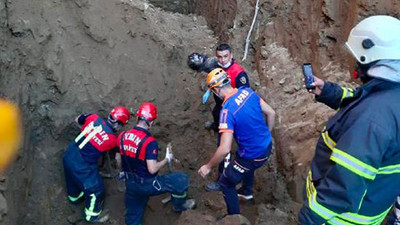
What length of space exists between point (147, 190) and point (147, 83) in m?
2.14

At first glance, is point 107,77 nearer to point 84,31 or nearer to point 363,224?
point 84,31

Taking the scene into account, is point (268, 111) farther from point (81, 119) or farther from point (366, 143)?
point (366, 143)

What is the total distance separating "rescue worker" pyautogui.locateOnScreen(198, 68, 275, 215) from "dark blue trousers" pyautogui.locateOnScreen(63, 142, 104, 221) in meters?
1.91

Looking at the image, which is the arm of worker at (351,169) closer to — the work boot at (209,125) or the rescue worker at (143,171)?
the rescue worker at (143,171)

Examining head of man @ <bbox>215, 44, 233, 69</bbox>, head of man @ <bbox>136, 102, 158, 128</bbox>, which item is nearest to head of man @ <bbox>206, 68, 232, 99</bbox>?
head of man @ <bbox>136, 102, 158, 128</bbox>

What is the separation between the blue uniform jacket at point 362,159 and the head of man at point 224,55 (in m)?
3.29

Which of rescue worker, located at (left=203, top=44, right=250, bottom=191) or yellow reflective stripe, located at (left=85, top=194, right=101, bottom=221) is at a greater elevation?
rescue worker, located at (left=203, top=44, right=250, bottom=191)

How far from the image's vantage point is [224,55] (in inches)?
259

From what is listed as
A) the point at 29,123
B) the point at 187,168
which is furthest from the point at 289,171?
the point at 29,123

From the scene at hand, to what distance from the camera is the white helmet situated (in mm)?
3176

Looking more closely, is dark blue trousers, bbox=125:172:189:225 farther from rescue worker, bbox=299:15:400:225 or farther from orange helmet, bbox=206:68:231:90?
rescue worker, bbox=299:15:400:225

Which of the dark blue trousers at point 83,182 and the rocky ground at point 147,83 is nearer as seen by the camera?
the rocky ground at point 147,83

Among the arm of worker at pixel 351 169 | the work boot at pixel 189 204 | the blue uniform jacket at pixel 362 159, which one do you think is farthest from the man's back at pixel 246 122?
the arm of worker at pixel 351 169

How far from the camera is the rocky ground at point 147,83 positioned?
6.19 meters
